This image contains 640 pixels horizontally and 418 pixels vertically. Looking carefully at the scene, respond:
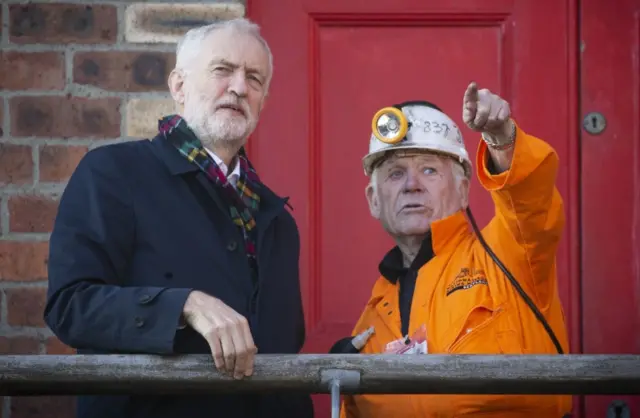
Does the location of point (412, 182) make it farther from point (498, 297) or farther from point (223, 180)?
point (223, 180)

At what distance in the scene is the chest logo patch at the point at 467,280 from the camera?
10.9 ft

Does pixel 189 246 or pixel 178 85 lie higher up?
→ pixel 178 85

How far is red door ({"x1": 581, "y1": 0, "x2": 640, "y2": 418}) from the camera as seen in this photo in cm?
407

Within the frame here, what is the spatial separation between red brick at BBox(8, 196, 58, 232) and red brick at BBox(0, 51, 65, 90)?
0.35m

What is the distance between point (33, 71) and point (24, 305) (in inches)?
28.4

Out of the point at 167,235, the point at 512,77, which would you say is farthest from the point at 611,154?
the point at 167,235

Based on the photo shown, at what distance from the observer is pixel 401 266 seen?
3.64 meters

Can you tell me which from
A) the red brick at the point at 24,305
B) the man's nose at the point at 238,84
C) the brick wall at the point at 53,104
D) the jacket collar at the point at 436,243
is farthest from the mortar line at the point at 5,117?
the jacket collar at the point at 436,243

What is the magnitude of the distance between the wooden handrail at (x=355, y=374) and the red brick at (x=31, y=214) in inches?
59.9

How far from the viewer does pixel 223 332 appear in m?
2.54

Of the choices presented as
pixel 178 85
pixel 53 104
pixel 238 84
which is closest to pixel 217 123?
pixel 238 84

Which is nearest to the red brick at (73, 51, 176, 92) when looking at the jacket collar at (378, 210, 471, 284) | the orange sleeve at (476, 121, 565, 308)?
the jacket collar at (378, 210, 471, 284)

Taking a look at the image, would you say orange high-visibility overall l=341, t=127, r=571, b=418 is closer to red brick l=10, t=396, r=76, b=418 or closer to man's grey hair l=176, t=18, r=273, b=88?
man's grey hair l=176, t=18, r=273, b=88

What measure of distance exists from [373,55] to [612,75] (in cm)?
77
